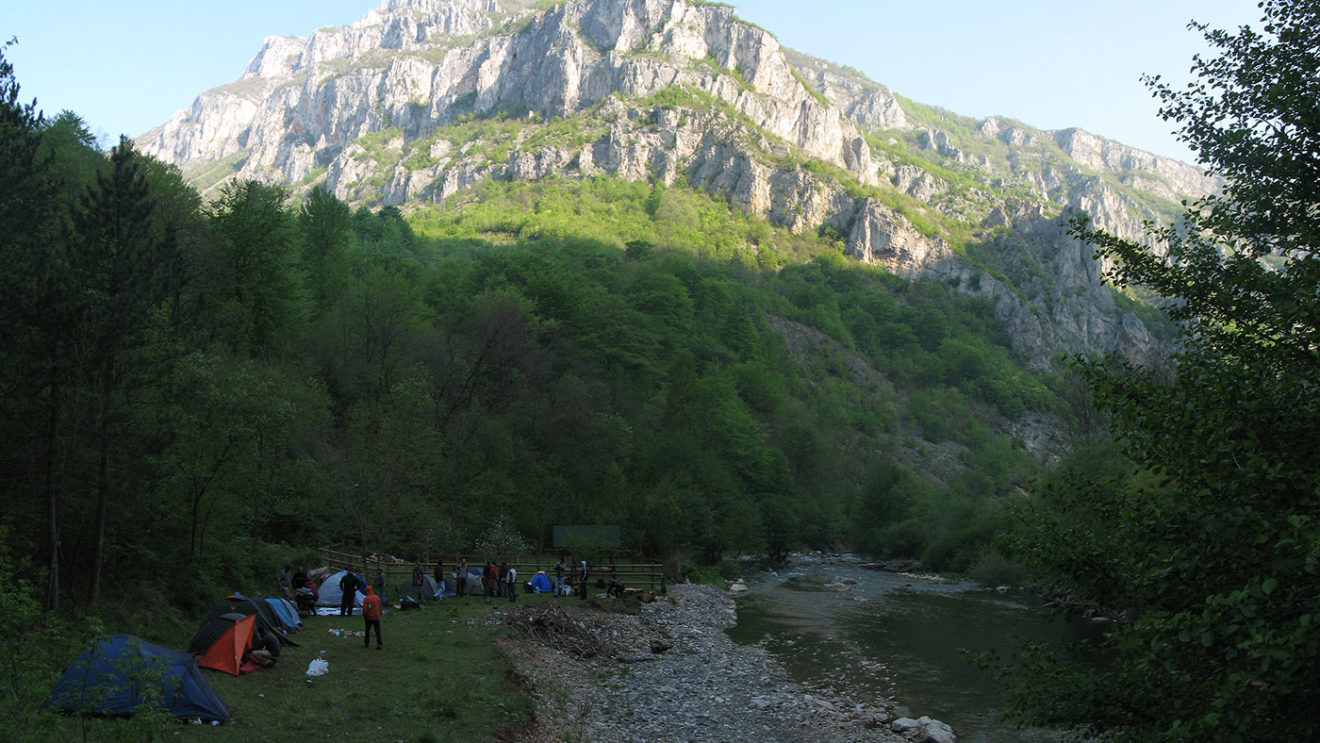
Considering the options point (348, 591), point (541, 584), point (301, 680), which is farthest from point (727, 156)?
point (301, 680)

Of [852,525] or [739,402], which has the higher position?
[739,402]

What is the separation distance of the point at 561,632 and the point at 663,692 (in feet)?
17.9

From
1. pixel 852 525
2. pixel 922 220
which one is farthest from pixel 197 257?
pixel 922 220

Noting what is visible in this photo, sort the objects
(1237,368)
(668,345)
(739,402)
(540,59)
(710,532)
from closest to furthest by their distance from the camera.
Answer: (1237,368)
(710,532)
(739,402)
(668,345)
(540,59)

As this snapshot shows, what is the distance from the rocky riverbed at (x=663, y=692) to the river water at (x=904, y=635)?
1339mm

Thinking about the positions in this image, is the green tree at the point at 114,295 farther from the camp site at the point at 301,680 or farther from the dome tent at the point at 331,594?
the dome tent at the point at 331,594

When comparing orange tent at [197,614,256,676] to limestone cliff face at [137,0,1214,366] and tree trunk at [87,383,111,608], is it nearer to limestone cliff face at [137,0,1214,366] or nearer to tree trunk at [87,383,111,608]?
tree trunk at [87,383,111,608]

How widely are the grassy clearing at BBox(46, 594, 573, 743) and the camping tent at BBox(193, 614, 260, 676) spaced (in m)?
0.24

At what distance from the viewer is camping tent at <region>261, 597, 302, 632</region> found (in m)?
19.4

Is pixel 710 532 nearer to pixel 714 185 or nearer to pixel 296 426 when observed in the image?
pixel 296 426

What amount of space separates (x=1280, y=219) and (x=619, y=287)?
7538 centimetres

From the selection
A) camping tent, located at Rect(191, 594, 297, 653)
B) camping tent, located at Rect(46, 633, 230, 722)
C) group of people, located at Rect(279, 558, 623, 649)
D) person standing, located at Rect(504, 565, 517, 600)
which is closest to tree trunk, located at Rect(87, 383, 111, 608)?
camping tent, located at Rect(191, 594, 297, 653)

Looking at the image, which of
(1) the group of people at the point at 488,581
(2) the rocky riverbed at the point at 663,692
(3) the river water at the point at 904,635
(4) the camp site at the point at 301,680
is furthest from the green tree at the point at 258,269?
(3) the river water at the point at 904,635

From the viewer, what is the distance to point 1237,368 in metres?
8.45
